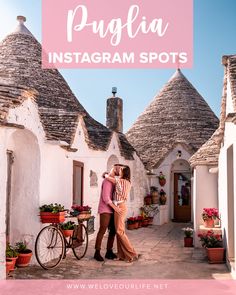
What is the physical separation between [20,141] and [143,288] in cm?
367

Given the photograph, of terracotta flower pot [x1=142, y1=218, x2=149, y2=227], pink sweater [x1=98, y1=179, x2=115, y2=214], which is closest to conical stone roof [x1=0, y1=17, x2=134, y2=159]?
terracotta flower pot [x1=142, y1=218, x2=149, y2=227]

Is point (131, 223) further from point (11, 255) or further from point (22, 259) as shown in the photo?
point (11, 255)

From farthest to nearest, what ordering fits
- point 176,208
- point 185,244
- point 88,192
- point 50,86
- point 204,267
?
point 176,208
point 50,86
point 88,192
point 185,244
point 204,267

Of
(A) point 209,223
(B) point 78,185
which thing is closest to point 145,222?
(B) point 78,185

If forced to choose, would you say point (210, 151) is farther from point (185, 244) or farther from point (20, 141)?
point (20, 141)

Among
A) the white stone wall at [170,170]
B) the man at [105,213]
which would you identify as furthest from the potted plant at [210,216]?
the white stone wall at [170,170]

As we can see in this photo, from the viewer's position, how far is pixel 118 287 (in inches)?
246

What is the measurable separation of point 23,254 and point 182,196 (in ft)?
39.9

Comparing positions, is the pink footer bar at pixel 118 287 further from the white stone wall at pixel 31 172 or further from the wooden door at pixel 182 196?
the wooden door at pixel 182 196

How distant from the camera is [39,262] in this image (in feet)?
24.3

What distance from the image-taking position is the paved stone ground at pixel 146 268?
7027 millimetres

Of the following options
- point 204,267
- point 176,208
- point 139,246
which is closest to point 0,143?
point 204,267

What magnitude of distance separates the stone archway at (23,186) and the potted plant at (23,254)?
197mm

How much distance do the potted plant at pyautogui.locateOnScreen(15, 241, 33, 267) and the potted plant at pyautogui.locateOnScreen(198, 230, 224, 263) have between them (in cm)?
347
